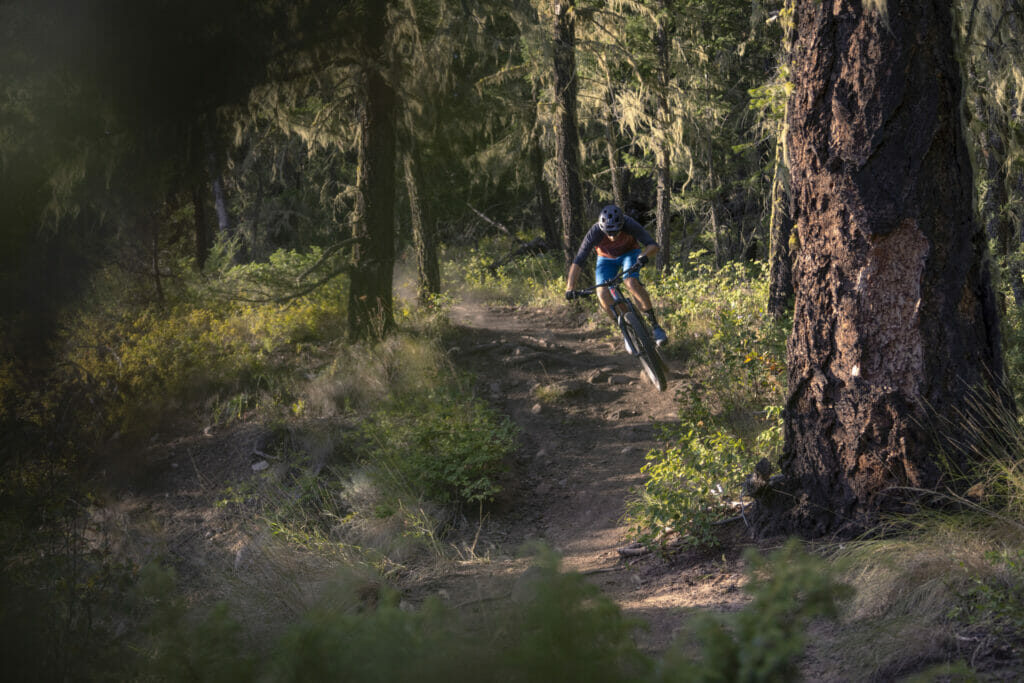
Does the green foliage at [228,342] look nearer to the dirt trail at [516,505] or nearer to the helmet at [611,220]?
the dirt trail at [516,505]

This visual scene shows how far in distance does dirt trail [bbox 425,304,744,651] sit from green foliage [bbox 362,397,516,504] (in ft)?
1.15

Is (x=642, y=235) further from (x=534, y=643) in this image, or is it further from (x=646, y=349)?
(x=534, y=643)

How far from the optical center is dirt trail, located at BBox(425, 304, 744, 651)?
4.59 m

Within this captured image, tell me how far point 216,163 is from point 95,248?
504mm

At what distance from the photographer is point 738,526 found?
195 inches

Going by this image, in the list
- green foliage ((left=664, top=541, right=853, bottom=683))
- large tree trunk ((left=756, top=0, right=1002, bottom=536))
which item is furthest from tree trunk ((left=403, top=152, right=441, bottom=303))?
green foliage ((left=664, top=541, right=853, bottom=683))

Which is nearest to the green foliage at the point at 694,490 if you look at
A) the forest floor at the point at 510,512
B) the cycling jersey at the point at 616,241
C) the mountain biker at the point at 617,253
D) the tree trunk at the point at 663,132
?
the forest floor at the point at 510,512

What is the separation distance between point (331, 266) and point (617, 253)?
4.35 meters

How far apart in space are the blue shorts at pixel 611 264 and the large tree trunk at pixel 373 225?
3.31 meters

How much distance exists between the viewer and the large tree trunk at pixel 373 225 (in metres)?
10.7

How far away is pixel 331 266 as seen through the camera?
1086 cm

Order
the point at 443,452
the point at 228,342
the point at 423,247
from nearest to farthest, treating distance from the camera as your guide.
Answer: the point at 443,452, the point at 228,342, the point at 423,247

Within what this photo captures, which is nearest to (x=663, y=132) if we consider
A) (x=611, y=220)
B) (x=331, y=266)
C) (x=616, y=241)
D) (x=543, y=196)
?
(x=543, y=196)

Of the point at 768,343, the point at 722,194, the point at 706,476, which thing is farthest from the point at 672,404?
the point at 722,194
